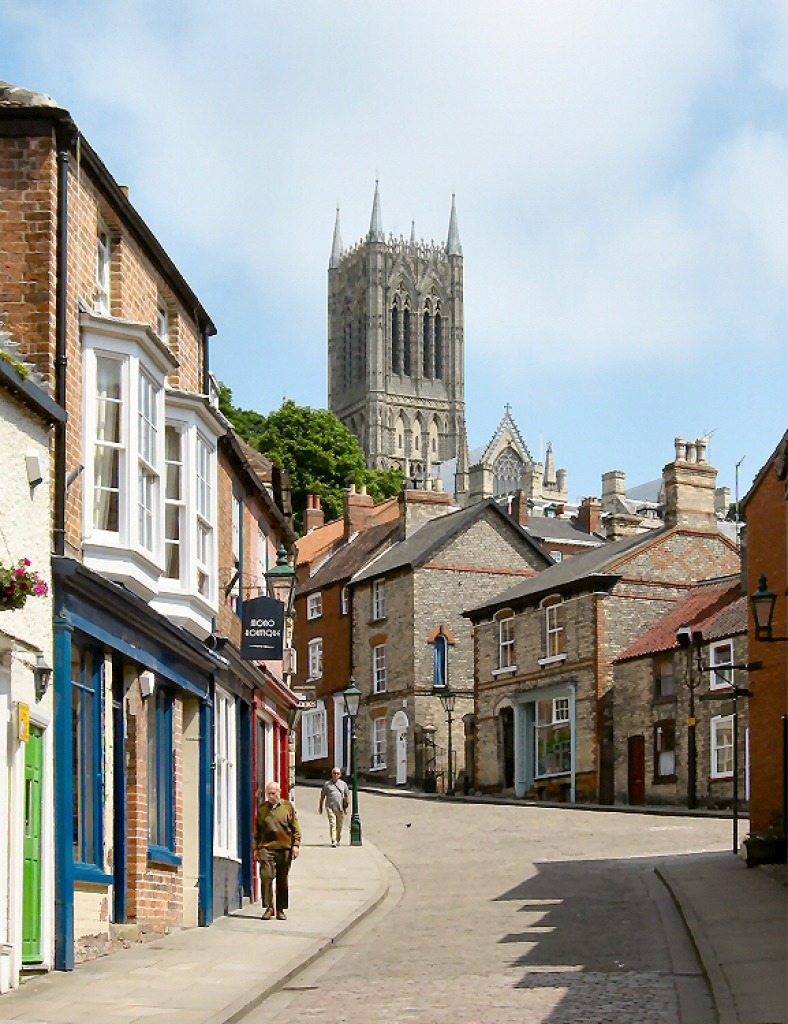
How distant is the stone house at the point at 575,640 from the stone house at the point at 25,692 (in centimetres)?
3492

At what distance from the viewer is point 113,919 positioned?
17.8 m

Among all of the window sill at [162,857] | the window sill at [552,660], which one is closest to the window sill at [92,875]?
the window sill at [162,857]

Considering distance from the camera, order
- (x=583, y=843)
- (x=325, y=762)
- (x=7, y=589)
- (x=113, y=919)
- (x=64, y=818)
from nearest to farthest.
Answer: (x=7, y=589)
(x=64, y=818)
(x=113, y=919)
(x=583, y=843)
(x=325, y=762)

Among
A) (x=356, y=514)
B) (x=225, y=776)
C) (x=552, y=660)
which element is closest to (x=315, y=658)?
(x=356, y=514)

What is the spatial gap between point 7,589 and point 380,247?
167677mm

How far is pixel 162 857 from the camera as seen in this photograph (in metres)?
19.4

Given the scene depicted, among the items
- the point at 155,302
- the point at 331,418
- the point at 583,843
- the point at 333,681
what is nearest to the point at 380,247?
the point at 331,418

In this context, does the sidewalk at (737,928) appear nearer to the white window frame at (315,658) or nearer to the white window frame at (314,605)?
the white window frame at (315,658)

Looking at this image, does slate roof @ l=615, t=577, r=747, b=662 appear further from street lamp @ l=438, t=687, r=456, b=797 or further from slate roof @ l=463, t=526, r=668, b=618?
street lamp @ l=438, t=687, r=456, b=797

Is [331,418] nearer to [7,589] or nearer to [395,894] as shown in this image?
[395,894]

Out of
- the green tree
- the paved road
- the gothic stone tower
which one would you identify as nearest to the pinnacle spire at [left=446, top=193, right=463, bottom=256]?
the gothic stone tower

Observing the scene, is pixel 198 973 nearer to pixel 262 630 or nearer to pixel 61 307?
pixel 61 307

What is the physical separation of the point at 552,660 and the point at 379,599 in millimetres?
10820

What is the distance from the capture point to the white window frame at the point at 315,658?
214 ft
